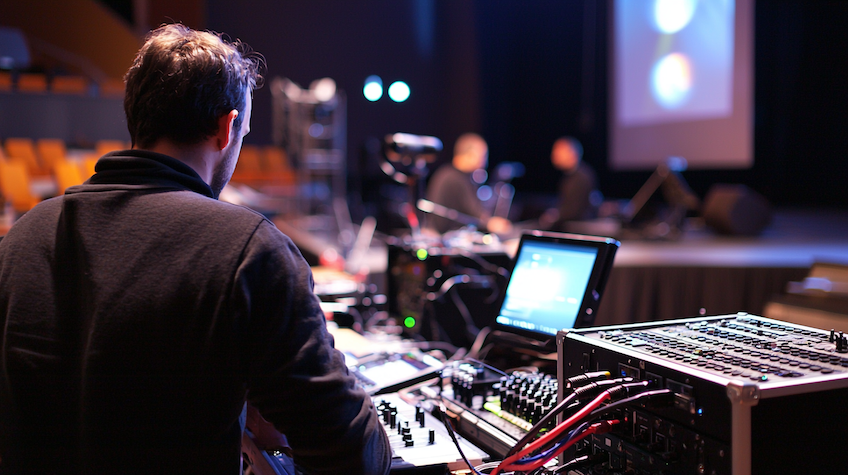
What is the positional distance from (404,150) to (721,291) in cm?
270

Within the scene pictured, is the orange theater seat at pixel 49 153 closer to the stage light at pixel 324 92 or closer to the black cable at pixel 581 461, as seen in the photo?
the stage light at pixel 324 92

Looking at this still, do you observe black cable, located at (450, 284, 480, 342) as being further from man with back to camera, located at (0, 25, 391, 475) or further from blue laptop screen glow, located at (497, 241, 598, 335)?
man with back to camera, located at (0, 25, 391, 475)

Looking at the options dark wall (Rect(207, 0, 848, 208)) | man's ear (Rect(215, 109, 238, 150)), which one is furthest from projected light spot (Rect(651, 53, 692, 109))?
man's ear (Rect(215, 109, 238, 150))

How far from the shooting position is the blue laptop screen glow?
4.68 ft

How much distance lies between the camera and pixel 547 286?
4.94 feet

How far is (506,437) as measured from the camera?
44.5 inches

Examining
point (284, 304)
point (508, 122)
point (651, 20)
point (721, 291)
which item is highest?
point (651, 20)

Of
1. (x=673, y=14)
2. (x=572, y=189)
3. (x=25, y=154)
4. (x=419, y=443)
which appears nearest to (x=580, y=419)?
(x=419, y=443)

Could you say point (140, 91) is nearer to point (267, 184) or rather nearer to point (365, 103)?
point (267, 184)

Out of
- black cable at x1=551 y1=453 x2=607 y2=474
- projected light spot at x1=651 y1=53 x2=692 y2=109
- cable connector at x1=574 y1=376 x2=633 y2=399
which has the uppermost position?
projected light spot at x1=651 y1=53 x2=692 y2=109

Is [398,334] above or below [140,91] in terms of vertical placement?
below

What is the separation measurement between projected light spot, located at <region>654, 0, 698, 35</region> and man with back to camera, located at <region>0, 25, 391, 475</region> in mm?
7464

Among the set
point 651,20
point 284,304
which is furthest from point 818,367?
point 651,20

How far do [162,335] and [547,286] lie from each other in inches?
37.4
